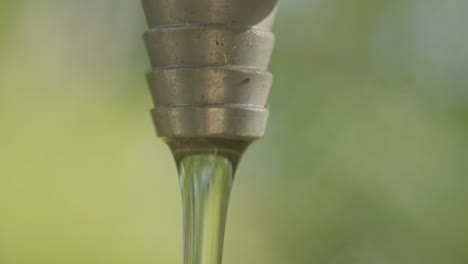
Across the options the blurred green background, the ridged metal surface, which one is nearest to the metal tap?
the ridged metal surface

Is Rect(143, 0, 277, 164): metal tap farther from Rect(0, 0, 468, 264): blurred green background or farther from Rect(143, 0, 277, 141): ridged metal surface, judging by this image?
Rect(0, 0, 468, 264): blurred green background

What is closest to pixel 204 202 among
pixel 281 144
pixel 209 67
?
pixel 209 67

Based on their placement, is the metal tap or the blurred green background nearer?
the metal tap

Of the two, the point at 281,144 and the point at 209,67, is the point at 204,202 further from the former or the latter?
the point at 281,144

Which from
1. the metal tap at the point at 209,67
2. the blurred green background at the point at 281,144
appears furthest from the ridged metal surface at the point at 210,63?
the blurred green background at the point at 281,144

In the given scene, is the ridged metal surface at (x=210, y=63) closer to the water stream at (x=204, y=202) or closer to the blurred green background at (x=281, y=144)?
the water stream at (x=204, y=202)
